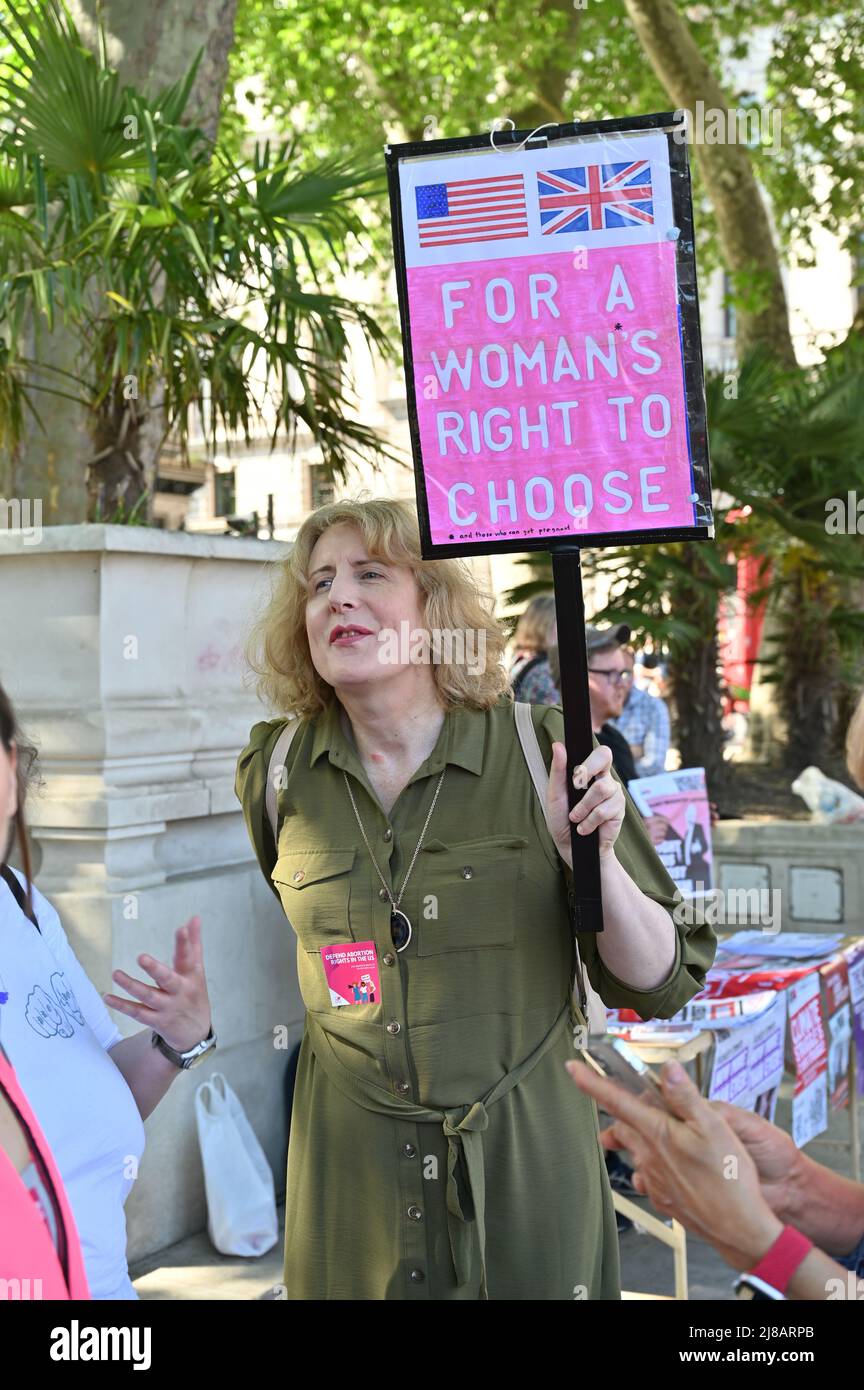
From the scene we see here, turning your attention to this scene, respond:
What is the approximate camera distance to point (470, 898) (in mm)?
2188

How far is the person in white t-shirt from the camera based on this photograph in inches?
62.4

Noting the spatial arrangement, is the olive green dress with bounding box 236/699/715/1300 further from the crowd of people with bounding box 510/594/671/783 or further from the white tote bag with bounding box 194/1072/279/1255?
the white tote bag with bounding box 194/1072/279/1255

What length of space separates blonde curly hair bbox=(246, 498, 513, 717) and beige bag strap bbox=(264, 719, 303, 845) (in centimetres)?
6

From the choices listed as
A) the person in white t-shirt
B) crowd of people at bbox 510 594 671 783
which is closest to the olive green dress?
the person in white t-shirt

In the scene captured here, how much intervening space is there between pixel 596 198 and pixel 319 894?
1.15 m

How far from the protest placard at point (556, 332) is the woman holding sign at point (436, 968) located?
39 cm

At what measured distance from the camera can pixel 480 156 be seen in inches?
76.7

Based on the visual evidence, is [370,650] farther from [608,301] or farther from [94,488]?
[94,488]

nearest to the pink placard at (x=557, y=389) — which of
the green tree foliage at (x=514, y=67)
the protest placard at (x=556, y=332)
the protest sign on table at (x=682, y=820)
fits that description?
the protest placard at (x=556, y=332)

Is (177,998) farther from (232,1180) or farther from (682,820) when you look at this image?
(682,820)

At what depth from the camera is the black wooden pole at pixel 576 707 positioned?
74.5 inches

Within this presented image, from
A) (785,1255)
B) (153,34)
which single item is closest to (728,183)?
(153,34)

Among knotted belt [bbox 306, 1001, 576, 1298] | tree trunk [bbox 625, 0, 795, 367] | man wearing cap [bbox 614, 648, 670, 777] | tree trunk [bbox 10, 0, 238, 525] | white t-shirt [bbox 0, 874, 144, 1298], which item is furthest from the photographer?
tree trunk [bbox 625, 0, 795, 367]

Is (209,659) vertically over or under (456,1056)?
over
